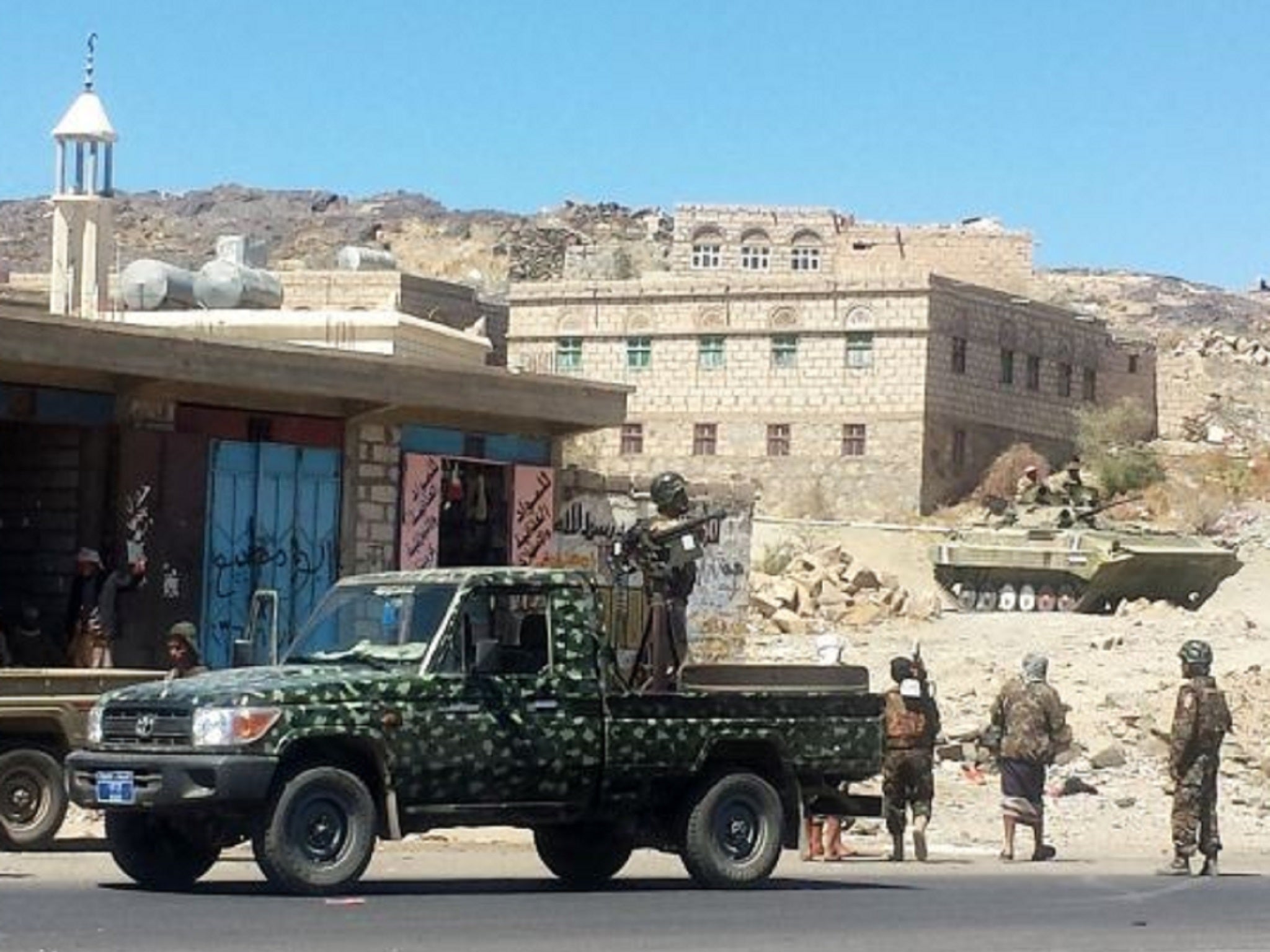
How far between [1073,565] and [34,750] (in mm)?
36253

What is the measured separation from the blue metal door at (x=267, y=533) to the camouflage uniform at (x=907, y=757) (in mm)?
7354

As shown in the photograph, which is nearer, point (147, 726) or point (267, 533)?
point (147, 726)

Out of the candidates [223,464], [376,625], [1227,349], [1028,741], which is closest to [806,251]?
[1227,349]

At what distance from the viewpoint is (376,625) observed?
1714 cm

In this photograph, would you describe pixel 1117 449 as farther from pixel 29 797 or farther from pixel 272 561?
pixel 29 797

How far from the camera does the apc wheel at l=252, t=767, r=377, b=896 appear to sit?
15.9 meters

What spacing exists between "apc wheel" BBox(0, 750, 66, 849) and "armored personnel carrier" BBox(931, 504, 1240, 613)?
118ft

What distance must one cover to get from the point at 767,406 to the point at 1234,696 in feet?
109

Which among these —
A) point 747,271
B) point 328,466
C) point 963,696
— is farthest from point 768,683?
point 747,271

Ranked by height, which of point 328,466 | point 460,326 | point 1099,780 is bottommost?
point 1099,780

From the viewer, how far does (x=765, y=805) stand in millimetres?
18203

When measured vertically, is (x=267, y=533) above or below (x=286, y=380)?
below

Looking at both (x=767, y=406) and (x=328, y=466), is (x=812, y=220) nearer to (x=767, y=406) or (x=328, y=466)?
(x=767, y=406)

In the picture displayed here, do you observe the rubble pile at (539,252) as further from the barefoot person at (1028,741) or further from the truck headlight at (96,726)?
the truck headlight at (96,726)
